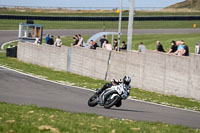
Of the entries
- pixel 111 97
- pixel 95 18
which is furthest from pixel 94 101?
pixel 95 18

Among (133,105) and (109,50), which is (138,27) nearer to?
(109,50)

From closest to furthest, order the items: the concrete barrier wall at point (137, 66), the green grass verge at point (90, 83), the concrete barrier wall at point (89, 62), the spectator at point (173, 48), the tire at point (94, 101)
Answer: the tire at point (94, 101)
the green grass verge at point (90, 83)
the concrete barrier wall at point (137, 66)
the spectator at point (173, 48)
the concrete barrier wall at point (89, 62)

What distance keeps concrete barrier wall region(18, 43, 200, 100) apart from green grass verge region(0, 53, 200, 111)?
48cm

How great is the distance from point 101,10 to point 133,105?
6120cm

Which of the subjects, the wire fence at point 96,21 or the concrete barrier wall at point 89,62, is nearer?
the concrete barrier wall at point 89,62

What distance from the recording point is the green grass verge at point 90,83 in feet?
60.7

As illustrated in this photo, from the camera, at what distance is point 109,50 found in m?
24.8

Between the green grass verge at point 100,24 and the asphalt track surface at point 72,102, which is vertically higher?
the green grass verge at point 100,24

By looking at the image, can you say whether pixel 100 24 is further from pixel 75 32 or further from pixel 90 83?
pixel 90 83

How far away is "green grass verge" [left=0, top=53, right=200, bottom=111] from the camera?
60.7ft

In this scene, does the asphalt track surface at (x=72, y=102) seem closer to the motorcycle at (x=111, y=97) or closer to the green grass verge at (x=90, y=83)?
the motorcycle at (x=111, y=97)

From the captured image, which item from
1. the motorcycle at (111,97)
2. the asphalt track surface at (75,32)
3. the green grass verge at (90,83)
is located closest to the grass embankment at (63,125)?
the motorcycle at (111,97)

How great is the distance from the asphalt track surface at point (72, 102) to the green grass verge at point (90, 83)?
3.14 feet

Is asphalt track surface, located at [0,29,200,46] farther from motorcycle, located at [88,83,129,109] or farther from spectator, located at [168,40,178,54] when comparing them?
motorcycle, located at [88,83,129,109]
